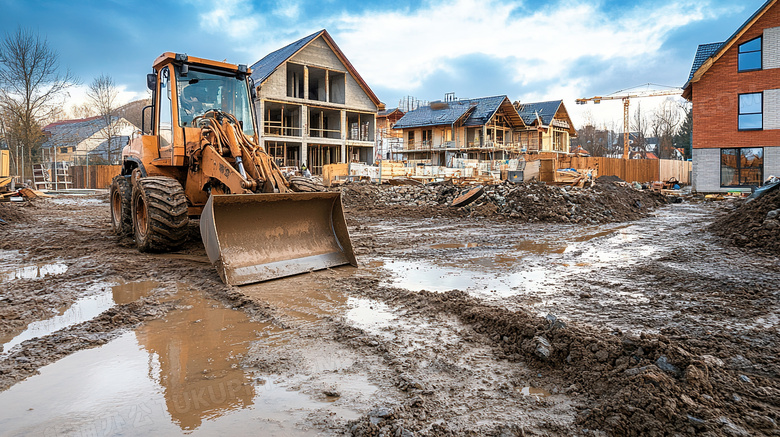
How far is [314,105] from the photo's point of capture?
36344 millimetres

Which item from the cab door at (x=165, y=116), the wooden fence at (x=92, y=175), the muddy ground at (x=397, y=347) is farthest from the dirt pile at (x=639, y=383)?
the wooden fence at (x=92, y=175)

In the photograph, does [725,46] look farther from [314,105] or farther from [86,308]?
[86,308]

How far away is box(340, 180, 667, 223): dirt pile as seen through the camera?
14805 millimetres

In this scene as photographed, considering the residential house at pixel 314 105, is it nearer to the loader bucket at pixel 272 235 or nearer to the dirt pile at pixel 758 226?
the loader bucket at pixel 272 235

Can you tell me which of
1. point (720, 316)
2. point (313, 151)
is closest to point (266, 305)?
point (720, 316)

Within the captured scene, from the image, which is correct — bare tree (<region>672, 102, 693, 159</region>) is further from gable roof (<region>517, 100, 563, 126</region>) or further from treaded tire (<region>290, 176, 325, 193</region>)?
treaded tire (<region>290, 176, 325, 193</region>)

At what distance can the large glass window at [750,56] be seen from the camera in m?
23.9

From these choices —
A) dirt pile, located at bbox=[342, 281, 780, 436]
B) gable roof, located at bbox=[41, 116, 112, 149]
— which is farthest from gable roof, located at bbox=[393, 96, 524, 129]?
dirt pile, located at bbox=[342, 281, 780, 436]

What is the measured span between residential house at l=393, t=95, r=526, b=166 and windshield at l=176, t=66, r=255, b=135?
4132 centimetres

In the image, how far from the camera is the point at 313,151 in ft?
129

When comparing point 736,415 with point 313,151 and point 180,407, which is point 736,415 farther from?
point 313,151

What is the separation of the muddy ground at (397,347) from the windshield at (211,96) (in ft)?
7.48

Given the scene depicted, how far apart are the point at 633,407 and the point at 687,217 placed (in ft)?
50.3

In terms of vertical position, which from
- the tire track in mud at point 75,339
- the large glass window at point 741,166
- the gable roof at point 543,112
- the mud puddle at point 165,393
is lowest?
the mud puddle at point 165,393
